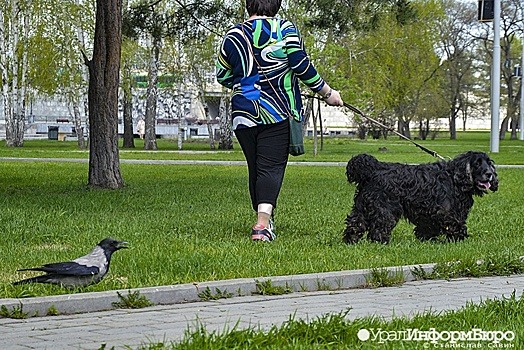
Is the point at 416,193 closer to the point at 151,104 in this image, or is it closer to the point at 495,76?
the point at 495,76

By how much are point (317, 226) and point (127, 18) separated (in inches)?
419

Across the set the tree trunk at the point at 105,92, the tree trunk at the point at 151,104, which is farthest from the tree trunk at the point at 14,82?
Answer: the tree trunk at the point at 105,92

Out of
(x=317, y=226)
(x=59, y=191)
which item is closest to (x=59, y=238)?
(x=317, y=226)

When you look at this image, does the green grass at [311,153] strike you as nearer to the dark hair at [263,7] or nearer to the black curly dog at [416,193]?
the black curly dog at [416,193]

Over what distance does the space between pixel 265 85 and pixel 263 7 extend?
0.78m

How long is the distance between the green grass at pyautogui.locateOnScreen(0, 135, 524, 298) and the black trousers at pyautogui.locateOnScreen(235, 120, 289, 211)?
542 millimetres

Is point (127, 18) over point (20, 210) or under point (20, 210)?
over

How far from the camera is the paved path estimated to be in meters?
5.45

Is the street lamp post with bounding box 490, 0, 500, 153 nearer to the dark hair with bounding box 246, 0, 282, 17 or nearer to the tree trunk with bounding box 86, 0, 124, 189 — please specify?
the tree trunk with bounding box 86, 0, 124, 189

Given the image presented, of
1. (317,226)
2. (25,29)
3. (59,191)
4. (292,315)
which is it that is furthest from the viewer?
(25,29)

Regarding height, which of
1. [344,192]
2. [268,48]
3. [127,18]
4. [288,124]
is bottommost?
[344,192]

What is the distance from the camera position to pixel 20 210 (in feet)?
43.0

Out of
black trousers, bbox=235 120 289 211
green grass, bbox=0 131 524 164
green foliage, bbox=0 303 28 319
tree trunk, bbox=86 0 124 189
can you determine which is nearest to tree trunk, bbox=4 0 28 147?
green grass, bbox=0 131 524 164

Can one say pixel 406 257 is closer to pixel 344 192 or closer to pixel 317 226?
pixel 317 226
